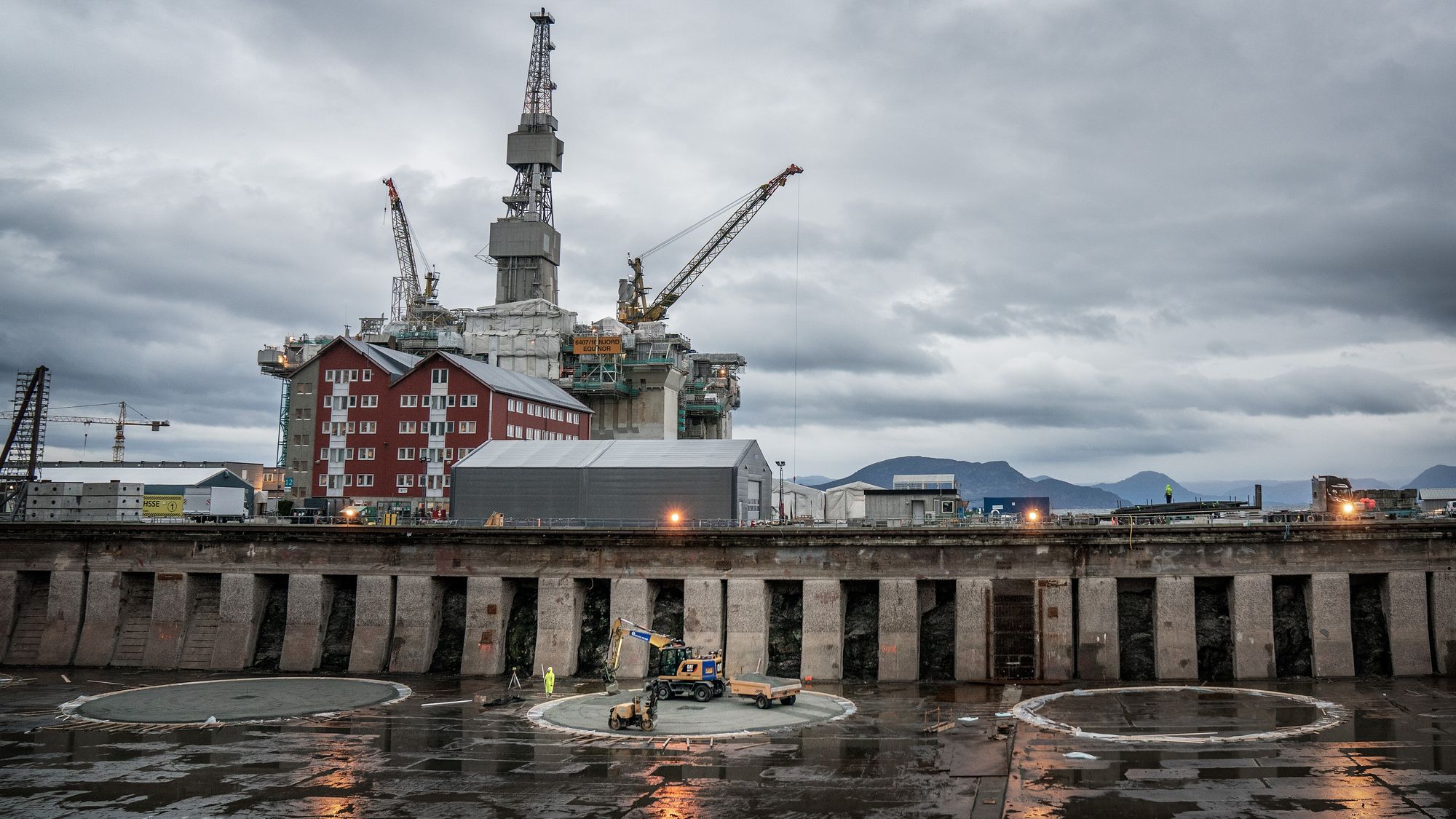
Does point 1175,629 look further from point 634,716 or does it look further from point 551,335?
point 551,335

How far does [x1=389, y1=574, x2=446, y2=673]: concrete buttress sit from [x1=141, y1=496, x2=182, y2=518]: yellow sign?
4160 centimetres

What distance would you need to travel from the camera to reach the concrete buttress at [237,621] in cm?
5659

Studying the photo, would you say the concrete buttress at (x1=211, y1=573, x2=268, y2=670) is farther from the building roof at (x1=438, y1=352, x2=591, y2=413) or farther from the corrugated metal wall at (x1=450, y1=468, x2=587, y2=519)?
the building roof at (x1=438, y1=352, x2=591, y2=413)

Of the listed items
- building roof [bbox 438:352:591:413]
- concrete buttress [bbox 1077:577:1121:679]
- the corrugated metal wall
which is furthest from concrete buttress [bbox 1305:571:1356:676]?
building roof [bbox 438:352:591:413]

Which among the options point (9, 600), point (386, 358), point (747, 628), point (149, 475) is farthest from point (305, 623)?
point (386, 358)

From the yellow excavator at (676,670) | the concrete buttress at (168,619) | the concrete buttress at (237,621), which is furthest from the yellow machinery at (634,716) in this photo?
the concrete buttress at (168,619)

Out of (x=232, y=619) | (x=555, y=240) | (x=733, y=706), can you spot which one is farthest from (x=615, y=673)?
(x=555, y=240)

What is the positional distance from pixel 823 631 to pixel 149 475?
242ft

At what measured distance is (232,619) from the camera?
188 ft

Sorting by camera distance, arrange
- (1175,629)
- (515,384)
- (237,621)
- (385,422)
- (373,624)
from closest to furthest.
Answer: (1175,629) → (373,624) → (237,621) → (385,422) → (515,384)

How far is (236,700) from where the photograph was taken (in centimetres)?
4609

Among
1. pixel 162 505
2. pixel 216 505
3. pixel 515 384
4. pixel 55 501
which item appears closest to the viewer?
pixel 216 505

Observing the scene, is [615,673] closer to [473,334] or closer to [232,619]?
[232,619]

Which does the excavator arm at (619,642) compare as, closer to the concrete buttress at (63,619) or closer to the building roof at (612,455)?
the building roof at (612,455)
